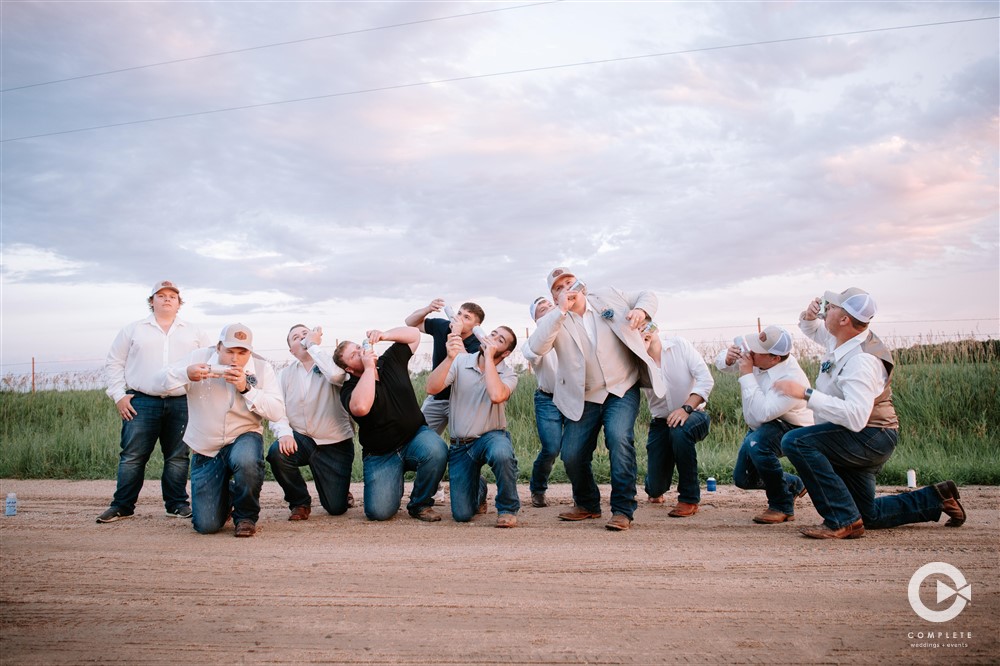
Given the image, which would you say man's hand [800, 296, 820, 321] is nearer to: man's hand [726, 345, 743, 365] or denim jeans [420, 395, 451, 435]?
man's hand [726, 345, 743, 365]

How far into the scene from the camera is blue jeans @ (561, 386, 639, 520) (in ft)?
22.9

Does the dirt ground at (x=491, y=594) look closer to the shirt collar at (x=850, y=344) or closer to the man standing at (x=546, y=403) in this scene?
the man standing at (x=546, y=403)

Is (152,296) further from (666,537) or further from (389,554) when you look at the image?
(666,537)

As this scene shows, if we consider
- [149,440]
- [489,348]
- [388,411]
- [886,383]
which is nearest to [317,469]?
[388,411]

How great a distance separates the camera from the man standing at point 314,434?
7.79 m

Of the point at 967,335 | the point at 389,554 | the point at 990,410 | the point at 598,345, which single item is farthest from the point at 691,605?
the point at 967,335

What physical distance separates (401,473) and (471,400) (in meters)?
0.99

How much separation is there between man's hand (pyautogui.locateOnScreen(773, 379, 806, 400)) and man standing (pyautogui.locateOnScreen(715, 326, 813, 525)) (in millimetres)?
956

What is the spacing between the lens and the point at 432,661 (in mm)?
4066

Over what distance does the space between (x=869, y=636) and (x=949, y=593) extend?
990 mm

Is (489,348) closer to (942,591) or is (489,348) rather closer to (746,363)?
(746,363)

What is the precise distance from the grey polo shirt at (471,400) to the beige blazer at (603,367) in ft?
1.83

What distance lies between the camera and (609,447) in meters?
7.19

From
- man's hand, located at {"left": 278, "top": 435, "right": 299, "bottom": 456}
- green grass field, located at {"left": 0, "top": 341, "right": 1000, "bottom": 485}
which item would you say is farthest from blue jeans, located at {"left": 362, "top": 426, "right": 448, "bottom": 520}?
green grass field, located at {"left": 0, "top": 341, "right": 1000, "bottom": 485}
